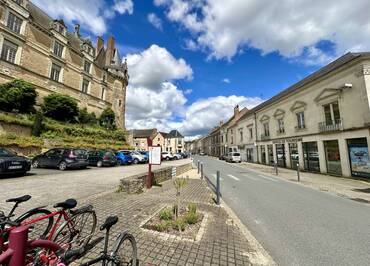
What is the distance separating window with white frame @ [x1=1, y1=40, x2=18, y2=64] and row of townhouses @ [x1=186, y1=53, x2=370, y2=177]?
3141cm

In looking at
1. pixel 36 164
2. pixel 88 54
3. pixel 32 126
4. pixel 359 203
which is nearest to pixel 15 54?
pixel 32 126

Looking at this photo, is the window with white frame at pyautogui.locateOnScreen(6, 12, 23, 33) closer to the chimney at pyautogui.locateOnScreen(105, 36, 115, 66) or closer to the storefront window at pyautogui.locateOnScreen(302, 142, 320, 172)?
the chimney at pyautogui.locateOnScreen(105, 36, 115, 66)

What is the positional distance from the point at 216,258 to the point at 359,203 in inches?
289

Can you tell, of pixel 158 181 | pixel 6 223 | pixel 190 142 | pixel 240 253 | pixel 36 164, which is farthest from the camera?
pixel 190 142

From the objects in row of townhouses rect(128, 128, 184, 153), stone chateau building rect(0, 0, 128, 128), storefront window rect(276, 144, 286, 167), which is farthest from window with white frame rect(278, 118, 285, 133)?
row of townhouses rect(128, 128, 184, 153)

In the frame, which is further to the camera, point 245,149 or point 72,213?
point 245,149

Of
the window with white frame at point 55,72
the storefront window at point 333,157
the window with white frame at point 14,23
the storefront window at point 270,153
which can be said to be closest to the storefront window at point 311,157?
the storefront window at point 333,157

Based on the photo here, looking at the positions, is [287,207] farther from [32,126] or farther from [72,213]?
[32,126]

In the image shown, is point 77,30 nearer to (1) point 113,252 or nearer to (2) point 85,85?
(2) point 85,85

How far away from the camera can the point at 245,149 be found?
32938mm

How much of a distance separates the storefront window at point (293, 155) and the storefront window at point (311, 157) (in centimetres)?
110

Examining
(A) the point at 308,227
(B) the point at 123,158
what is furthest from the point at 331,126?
(B) the point at 123,158

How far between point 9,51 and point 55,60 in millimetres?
6109

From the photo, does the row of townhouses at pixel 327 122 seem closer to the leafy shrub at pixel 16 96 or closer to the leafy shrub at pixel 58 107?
the leafy shrub at pixel 16 96
